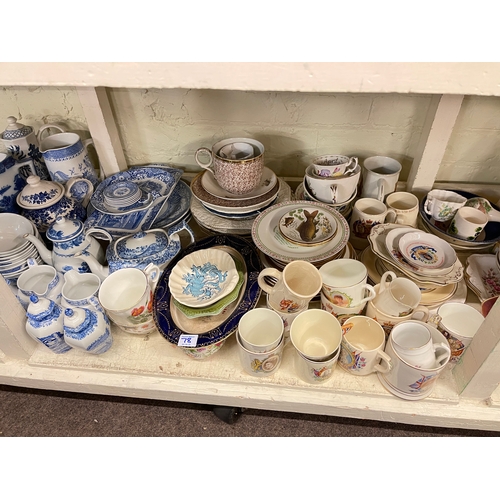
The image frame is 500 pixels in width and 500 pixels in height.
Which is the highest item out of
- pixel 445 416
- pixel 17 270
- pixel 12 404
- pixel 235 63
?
pixel 235 63

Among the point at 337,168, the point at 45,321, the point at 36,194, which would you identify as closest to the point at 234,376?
the point at 45,321

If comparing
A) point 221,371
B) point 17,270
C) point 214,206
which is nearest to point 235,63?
point 214,206

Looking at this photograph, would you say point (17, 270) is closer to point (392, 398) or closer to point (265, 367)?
point (265, 367)

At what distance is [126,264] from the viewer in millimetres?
854

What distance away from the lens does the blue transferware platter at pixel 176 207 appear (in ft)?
3.07

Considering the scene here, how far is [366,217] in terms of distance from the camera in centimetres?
88

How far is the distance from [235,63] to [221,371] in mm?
599

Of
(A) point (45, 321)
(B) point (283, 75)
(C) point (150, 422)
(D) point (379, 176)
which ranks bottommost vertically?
(C) point (150, 422)

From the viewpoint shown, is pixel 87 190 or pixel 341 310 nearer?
pixel 341 310

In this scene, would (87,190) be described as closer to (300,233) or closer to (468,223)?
(300,233)

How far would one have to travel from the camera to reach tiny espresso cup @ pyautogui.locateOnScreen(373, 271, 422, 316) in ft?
2.46

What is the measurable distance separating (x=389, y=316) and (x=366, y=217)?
0.24 m

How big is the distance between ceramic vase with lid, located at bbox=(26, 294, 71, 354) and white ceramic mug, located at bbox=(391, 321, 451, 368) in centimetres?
67

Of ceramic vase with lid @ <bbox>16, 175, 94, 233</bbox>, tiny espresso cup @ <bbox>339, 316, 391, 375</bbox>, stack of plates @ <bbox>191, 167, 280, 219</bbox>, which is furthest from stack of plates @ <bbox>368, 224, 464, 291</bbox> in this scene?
ceramic vase with lid @ <bbox>16, 175, 94, 233</bbox>
